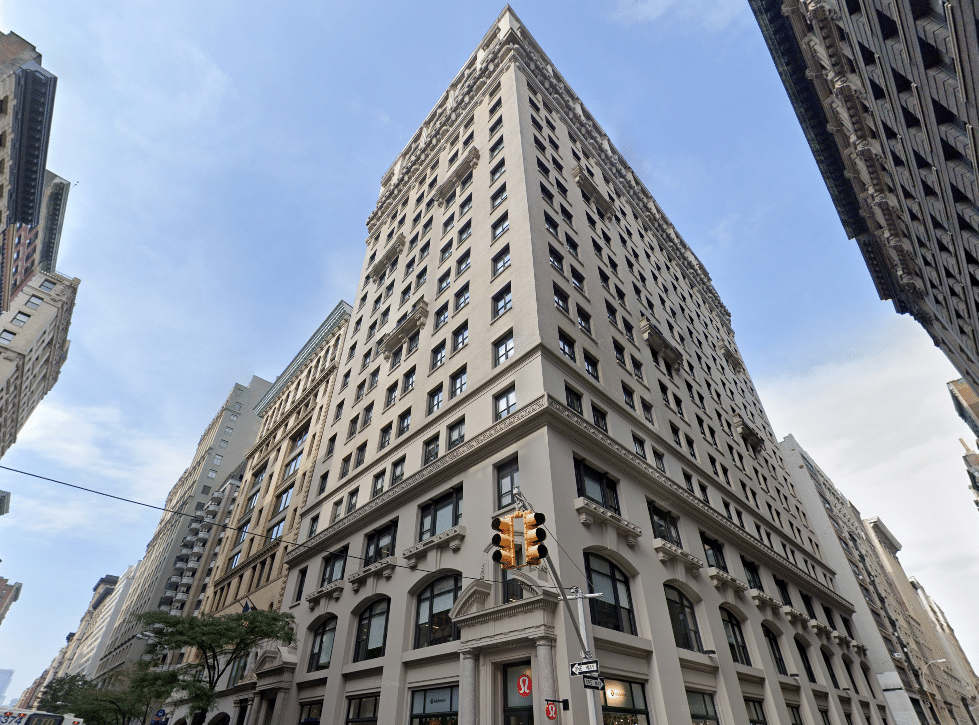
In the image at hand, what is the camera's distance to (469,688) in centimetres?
1694

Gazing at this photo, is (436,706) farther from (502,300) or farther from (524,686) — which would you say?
(502,300)

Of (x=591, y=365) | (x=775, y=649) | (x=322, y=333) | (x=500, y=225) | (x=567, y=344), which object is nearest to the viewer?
(x=567, y=344)

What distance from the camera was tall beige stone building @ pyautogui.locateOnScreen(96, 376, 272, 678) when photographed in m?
70.6

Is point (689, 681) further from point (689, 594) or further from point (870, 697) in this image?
point (870, 697)

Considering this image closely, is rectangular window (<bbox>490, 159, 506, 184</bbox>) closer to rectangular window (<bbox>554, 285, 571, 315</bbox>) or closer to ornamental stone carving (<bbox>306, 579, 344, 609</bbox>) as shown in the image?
rectangular window (<bbox>554, 285, 571, 315</bbox>)

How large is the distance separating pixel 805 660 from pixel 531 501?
2426 cm

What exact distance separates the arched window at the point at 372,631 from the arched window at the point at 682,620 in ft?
40.0

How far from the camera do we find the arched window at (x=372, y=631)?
73.8ft

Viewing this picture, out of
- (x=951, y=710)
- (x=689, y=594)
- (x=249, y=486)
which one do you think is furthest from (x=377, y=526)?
(x=951, y=710)

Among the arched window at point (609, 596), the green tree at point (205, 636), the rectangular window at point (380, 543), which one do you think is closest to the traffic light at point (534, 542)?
the arched window at point (609, 596)

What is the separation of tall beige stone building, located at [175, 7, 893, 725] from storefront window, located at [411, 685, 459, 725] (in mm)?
93

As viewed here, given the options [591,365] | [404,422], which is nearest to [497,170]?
[591,365]

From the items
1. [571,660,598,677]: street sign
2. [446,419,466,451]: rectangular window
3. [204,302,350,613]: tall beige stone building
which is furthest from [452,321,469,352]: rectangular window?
[571,660,598,677]: street sign

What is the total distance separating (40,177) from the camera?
50969 millimetres
